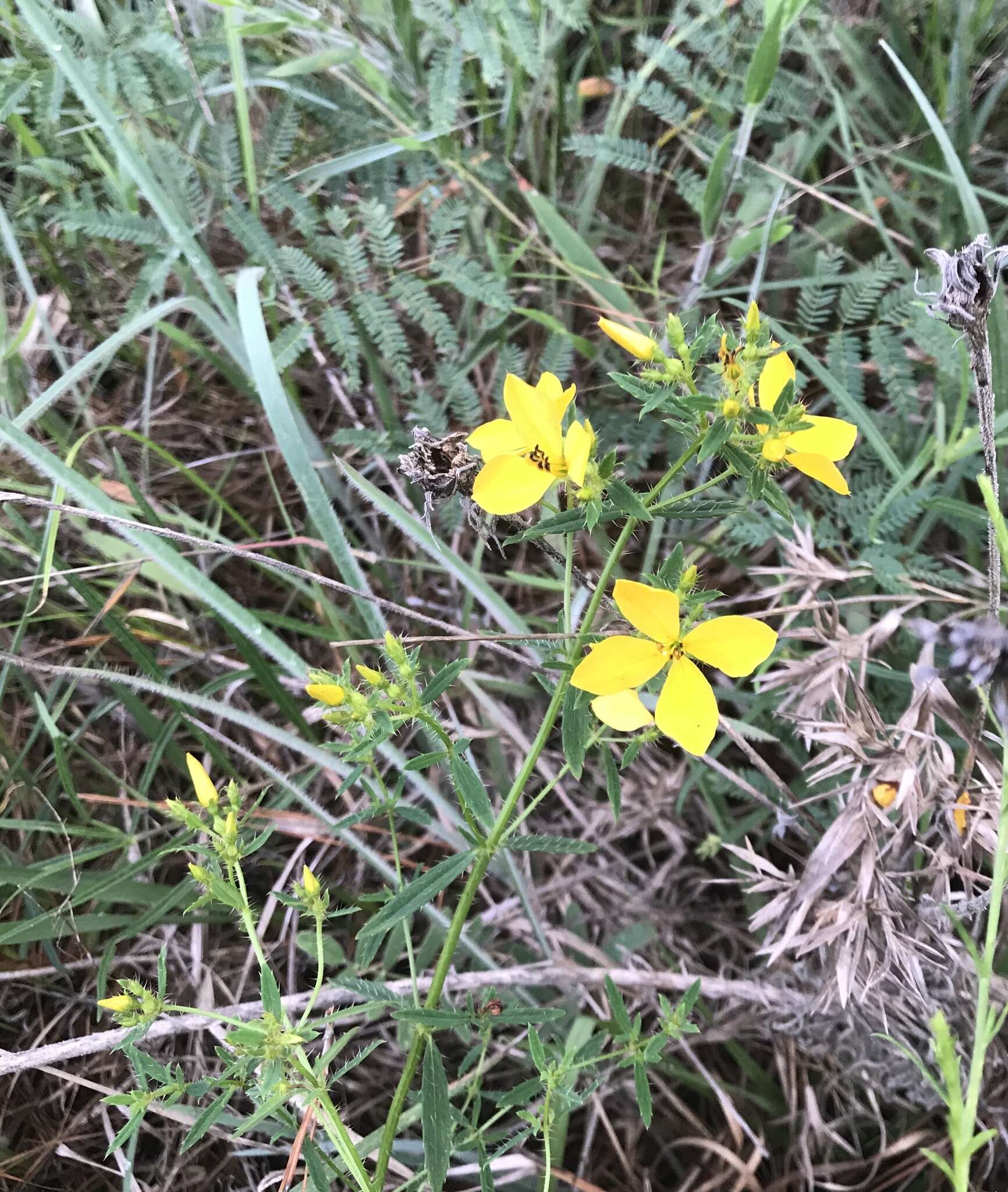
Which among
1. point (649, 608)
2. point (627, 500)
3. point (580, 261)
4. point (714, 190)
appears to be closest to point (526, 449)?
point (627, 500)

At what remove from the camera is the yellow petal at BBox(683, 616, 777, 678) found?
1160 millimetres

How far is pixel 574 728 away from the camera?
1.28m

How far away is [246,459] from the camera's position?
249 centimetres

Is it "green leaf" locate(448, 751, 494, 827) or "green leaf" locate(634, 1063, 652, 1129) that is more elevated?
"green leaf" locate(448, 751, 494, 827)

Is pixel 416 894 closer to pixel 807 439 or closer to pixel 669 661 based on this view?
pixel 669 661

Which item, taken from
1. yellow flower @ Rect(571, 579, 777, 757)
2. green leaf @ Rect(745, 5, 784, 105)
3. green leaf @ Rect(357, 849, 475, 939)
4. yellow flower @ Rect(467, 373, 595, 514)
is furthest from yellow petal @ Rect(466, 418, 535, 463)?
green leaf @ Rect(745, 5, 784, 105)

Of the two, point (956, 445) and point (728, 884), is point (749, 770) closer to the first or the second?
point (728, 884)

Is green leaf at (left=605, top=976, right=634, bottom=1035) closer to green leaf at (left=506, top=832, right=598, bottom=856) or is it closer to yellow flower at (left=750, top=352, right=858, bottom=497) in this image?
green leaf at (left=506, top=832, right=598, bottom=856)

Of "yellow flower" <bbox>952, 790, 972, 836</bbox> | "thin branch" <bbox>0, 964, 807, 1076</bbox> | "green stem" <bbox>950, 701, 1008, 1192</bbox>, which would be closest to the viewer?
Answer: "green stem" <bbox>950, 701, 1008, 1192</bbox>

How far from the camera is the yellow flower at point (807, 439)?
1134mm

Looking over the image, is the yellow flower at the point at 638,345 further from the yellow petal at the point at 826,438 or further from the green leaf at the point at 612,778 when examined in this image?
the green leaf at the point at 612,778

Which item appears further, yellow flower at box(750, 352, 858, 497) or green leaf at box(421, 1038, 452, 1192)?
green leaf at box(421, 1038, 452, 1192)

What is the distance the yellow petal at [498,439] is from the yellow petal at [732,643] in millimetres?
357

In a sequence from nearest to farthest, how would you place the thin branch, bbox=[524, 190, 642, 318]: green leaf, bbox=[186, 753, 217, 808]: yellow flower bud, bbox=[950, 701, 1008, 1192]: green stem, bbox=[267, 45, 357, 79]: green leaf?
bbox=[950, 701, 1008, 1192]: green stem, bbox=[186, 753, 217, 808]: yellow flower bud, the thin branch, bbox=[267, 45, 357, 79]: green leaf, bbox=[524, 190, 642, 318]: green leaf
